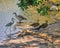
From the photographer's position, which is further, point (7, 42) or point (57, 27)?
point (57, 27)

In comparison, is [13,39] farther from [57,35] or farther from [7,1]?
[7,1]

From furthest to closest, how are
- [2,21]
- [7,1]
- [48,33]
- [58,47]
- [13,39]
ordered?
[7,1]
[2,21]
[48,33]
[13,39]
[58,47]

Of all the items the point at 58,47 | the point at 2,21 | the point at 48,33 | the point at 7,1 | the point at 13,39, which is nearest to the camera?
the point at 58,47

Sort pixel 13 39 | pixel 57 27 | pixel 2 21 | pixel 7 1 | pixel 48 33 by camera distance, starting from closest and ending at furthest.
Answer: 1. pixel 13 39
2. pixel 48 33
3. pixel 57 27
4. pixel 2 21
5. pixel 7 1

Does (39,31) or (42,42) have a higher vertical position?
(39,31)

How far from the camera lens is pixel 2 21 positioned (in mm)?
5676

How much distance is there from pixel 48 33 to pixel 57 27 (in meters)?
0.48

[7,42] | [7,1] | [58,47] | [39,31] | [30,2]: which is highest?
[7,1]

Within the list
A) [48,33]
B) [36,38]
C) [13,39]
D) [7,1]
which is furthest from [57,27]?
[7,1]

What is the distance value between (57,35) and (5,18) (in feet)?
5.95

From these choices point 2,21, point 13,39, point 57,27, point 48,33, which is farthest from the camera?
point 2,21

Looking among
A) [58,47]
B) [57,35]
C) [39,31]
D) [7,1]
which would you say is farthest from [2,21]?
[7,1]

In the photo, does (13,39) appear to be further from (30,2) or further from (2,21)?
(2,21)

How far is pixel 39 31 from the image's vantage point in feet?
15.5
